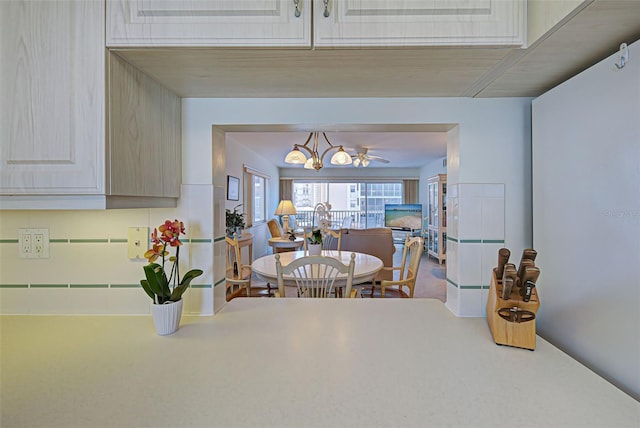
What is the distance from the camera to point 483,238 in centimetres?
113

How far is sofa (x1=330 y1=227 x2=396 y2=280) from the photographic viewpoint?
3938 mm

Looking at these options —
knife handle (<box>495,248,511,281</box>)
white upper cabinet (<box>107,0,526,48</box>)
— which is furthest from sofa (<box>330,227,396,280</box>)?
white upper cabinet (<box>107,0,526,48</box>)

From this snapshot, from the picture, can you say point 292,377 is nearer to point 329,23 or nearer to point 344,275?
point 329,23

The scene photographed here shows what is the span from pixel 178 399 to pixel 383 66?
968 millimetres

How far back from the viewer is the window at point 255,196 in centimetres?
527

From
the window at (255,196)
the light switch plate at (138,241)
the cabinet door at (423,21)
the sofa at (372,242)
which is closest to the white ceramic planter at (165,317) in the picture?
the light switch plate at (138,241)

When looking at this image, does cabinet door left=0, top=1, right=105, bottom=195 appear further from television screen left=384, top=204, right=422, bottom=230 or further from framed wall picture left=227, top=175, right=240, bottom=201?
television screen left=384, top=204, right=422, bottom=230

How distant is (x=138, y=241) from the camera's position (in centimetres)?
115

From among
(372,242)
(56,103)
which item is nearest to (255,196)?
(372,242)

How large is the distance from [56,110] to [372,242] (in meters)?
3.53

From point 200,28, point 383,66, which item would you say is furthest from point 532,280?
point 200,28

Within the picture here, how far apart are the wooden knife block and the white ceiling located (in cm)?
64

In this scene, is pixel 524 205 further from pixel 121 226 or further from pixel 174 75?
pixel 121 226

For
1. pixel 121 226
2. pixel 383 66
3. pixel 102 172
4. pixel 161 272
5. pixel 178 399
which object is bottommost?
pixel 178 399
